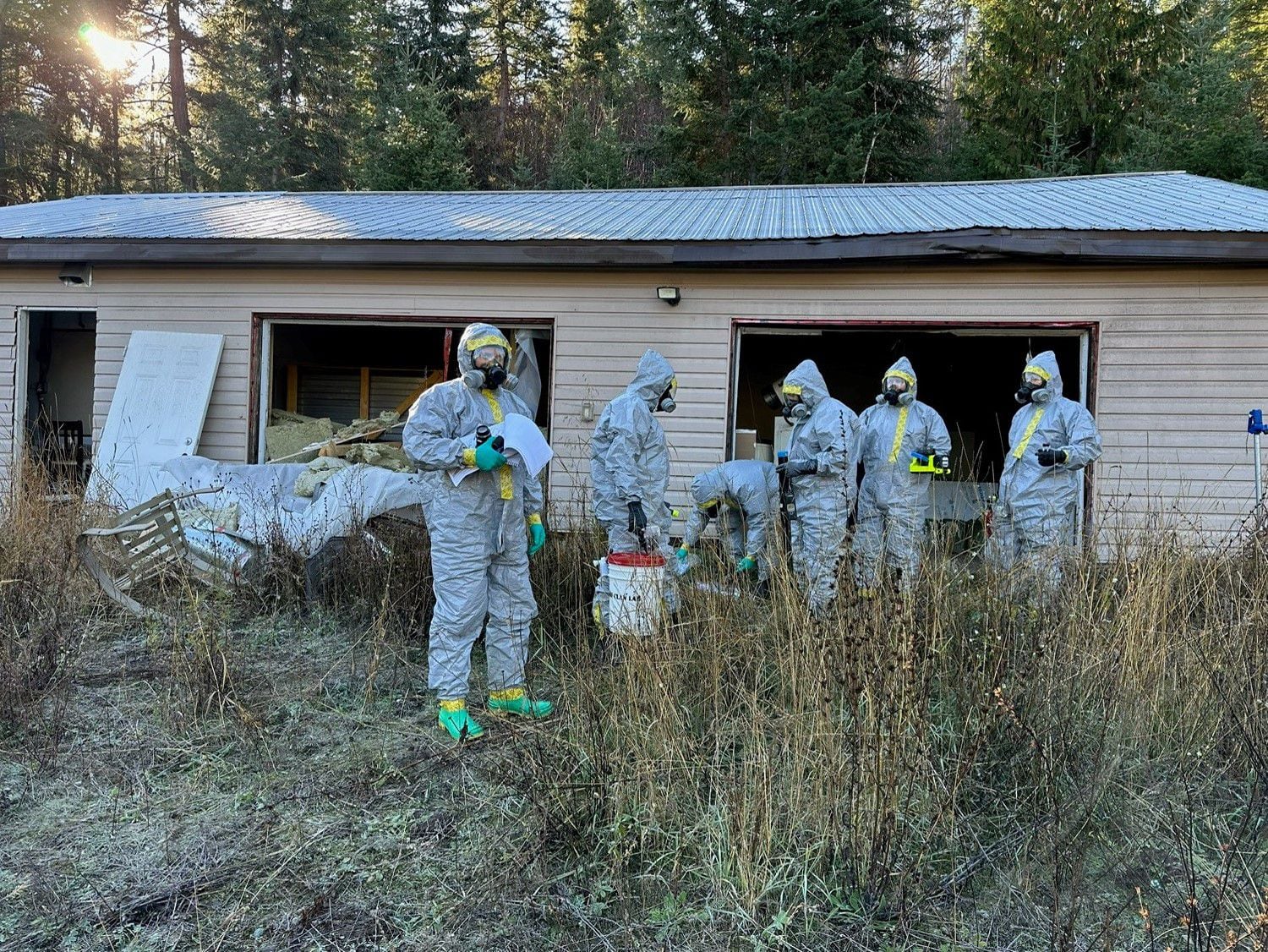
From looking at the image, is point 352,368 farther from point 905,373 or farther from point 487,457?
point 487,457

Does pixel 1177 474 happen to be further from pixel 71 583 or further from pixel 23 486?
pixel 23 486

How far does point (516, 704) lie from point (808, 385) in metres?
3.02

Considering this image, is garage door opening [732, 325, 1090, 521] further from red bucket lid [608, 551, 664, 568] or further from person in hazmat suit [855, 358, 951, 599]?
red bucket lid [608, 551, 664, 568]

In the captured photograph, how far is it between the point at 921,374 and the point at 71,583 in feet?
34.2

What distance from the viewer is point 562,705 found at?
362 centimetres

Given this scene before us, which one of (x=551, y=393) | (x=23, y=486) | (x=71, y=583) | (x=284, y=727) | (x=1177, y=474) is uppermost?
(x=551, y=393)

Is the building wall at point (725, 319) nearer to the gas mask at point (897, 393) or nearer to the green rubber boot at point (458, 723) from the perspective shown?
the gas mask at point (897, 393)

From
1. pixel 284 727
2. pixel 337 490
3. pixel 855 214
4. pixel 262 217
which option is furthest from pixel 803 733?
pixel 262 217

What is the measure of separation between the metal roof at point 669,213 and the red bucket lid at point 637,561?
144 inches

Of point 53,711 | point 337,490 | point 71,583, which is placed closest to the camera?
point 53,711

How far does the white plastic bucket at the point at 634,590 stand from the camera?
149 inches

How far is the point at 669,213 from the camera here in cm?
911

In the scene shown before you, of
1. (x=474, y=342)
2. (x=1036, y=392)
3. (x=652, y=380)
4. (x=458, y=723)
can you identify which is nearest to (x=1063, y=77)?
(x=1036, y=392)

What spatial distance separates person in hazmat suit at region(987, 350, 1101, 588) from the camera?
579 centimetres
